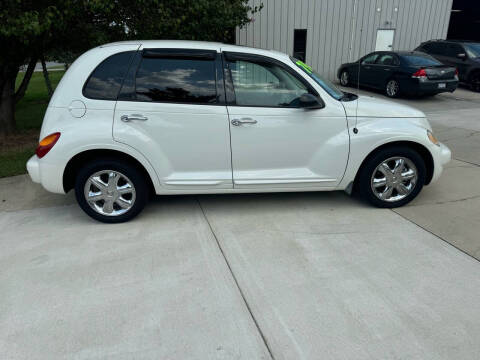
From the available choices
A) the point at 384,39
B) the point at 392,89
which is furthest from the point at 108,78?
the point at 384,39

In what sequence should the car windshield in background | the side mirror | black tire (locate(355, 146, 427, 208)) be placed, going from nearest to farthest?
the side mirror
black tire (locate(355, 146, 427, 208))
the car windshield in background

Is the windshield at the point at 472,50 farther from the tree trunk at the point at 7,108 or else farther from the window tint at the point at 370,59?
the tree trunk at the point at 7,108

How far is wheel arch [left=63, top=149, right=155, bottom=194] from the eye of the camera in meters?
3.97

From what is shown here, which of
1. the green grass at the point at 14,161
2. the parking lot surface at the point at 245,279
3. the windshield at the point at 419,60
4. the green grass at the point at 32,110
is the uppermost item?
the windshield at the point at 419,60

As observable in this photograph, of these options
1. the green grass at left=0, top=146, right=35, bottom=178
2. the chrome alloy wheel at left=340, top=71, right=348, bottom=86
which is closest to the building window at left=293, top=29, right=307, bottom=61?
the chrome alloy wheel at left=340, top=71, right=348, bottom=86

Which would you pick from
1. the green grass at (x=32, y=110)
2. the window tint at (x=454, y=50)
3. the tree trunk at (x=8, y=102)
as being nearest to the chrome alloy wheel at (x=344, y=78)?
the window tint at (x=454, y=50)

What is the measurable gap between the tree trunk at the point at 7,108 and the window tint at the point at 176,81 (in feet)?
16.8

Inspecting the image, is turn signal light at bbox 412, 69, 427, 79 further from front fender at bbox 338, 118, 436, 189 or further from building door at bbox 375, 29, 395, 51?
front fender at bbox 338, 118, 436, 189

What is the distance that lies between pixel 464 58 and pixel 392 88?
3.41 metres

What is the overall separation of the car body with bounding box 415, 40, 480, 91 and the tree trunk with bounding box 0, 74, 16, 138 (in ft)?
45.5

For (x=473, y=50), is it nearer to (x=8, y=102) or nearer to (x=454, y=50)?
(x=454, y=50)

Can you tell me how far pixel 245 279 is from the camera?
3.16m

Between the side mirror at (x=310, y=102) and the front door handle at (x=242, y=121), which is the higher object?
the side mirror at (x=310, y=102)

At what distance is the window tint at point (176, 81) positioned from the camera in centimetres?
390
